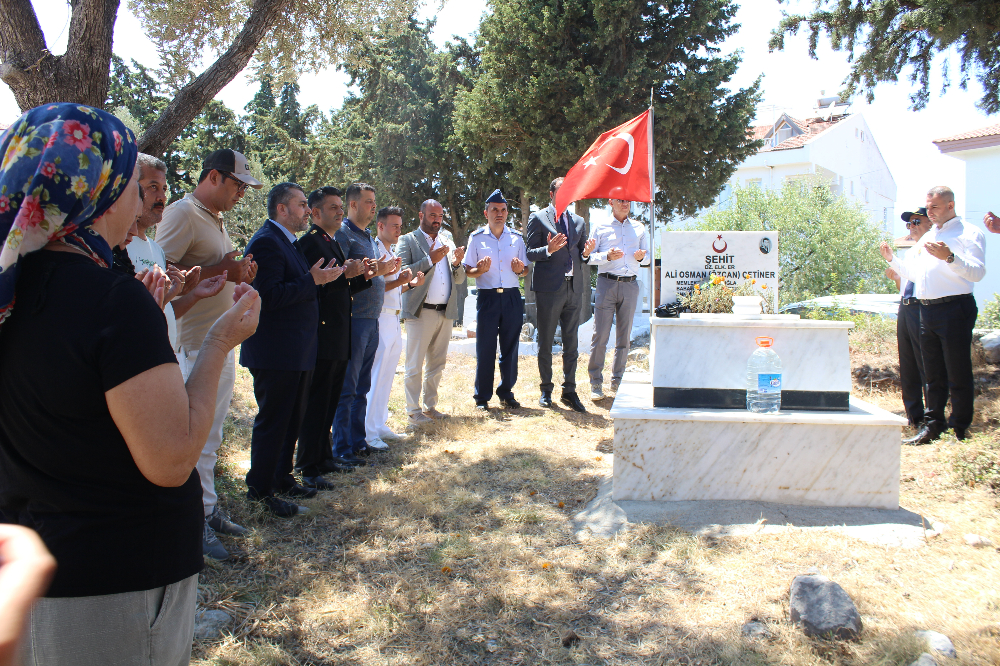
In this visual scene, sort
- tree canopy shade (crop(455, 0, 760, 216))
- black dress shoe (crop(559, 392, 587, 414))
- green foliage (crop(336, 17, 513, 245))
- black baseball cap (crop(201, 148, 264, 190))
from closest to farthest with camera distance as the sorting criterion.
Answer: black baseball cap (crop(201, 148, 264, 190)), black dress shoe (crop(559, 392, 587, 414)), tree canopy shade (crop(455, 0, 760, 216)), green foliage (crop(336, 17, 513, 245))

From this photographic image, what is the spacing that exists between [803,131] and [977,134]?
13.9 meters

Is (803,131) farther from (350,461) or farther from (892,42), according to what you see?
(350,461)

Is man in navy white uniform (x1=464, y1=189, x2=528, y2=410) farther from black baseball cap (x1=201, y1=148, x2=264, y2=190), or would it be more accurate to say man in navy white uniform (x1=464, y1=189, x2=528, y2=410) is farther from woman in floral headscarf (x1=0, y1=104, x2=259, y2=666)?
woman in floral headscarf (x1=0, y1=104, x2=259, y2=666)

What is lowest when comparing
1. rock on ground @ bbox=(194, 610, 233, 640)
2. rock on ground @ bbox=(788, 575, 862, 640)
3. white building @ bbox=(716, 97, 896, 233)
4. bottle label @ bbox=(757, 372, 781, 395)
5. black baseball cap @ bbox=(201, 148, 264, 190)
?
rock on ground @ bbox=(194, 610, 233, 640)

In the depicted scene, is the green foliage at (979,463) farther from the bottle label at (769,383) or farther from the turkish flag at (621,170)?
the turkish flag at (621,170)

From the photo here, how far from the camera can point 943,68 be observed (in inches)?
279

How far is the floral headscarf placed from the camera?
1267 mm

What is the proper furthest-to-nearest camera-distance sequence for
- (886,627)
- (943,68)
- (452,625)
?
(943,68) < (452,625) < (886,627)

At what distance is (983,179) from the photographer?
21.7m

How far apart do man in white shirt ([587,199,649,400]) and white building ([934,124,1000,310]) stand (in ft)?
63.2

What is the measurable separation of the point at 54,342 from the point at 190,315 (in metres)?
2.45

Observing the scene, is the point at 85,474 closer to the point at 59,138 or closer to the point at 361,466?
the point at 59,138

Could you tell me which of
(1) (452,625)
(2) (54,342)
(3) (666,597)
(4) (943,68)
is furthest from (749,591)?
(4) (943,68)

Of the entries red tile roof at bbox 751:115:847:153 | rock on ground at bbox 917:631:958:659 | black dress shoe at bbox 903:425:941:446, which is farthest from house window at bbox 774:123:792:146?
rock on ground at bbox 917:631:958:659
